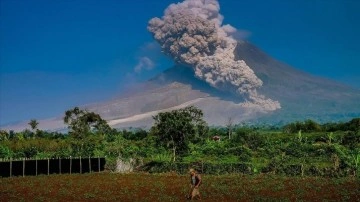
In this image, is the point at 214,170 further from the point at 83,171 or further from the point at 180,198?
the point at 180,198

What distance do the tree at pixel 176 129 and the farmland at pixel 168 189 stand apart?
15.0m

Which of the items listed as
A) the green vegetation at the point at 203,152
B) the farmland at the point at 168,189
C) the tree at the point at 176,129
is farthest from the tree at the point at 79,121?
the farmland at the point at 168,189

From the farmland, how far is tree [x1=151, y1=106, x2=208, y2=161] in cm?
1497

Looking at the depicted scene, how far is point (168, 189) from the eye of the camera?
1377 inches

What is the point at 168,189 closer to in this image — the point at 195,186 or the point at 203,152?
the point at 195,186

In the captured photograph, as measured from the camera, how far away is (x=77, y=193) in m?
32.9

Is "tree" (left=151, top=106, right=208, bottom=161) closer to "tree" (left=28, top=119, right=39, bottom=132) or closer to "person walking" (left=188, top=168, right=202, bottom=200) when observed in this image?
"person walking" (left=188, top=168, right=202, bottom=200)

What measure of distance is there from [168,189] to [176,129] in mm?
23981

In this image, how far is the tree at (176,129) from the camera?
58.8 meters

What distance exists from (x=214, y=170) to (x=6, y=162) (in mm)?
17457

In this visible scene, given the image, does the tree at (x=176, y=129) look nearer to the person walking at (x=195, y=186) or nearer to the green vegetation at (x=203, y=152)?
the green vegetation at (x=203, y=152)

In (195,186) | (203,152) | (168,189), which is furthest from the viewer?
(203,152)

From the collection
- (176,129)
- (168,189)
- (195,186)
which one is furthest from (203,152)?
(195,186)

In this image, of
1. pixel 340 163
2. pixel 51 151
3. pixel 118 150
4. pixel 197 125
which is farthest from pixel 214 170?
pixel 51 151
